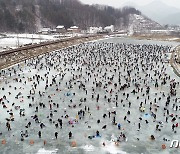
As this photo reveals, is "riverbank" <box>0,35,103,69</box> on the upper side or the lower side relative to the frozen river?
upper

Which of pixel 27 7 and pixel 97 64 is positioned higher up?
pixel 27 7

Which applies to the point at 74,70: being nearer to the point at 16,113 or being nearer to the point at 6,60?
the point at 6,60

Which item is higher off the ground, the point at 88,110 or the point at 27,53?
the point at 27,53

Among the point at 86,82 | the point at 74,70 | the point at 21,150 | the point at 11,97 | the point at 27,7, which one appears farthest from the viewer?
the point at 27,7

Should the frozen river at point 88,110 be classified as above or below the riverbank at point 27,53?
below

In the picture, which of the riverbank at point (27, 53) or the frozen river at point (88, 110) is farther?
the riverbank at point (27, 53)

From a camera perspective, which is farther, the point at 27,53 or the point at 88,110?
the point at 27,53

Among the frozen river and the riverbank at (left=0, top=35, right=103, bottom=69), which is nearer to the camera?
the frozen river

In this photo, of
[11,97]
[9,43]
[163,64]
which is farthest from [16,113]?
[9,43]
